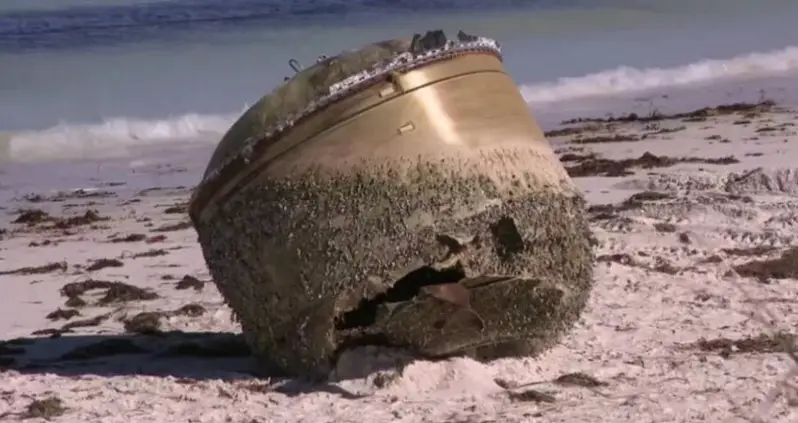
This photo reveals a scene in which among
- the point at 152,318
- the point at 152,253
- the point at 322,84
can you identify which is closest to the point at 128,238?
the point at 152,253

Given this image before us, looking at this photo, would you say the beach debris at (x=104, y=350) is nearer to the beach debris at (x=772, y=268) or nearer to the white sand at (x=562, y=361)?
the white sand at (x=562, y=361)

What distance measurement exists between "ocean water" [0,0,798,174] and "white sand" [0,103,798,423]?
692 centimetres

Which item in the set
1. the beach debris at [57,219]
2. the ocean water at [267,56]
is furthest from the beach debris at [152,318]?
the ocean water at [267,56]

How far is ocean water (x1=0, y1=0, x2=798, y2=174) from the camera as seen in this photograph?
16.2 meters

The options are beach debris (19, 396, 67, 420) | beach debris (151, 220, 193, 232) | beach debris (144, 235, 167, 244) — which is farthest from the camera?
beach debris (151, 220, 193, 232)

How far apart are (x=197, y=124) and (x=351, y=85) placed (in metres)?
11.9

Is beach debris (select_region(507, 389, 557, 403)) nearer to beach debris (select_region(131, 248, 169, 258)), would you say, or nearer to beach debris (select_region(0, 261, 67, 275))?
beach debris (select_region(131, 248, 169, 258))

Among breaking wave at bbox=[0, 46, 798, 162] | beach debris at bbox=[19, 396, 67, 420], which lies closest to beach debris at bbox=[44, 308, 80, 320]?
beach debris at bbox=[19, 396, 67, 420]

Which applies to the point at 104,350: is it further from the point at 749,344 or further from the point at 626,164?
the point at 626,164

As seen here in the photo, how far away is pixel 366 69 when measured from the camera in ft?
15.4

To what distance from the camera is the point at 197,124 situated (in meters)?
16.3

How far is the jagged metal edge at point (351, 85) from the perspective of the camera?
4.62 m

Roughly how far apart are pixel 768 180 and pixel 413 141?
4.49 meters

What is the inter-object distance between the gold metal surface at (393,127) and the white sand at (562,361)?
0.77m
